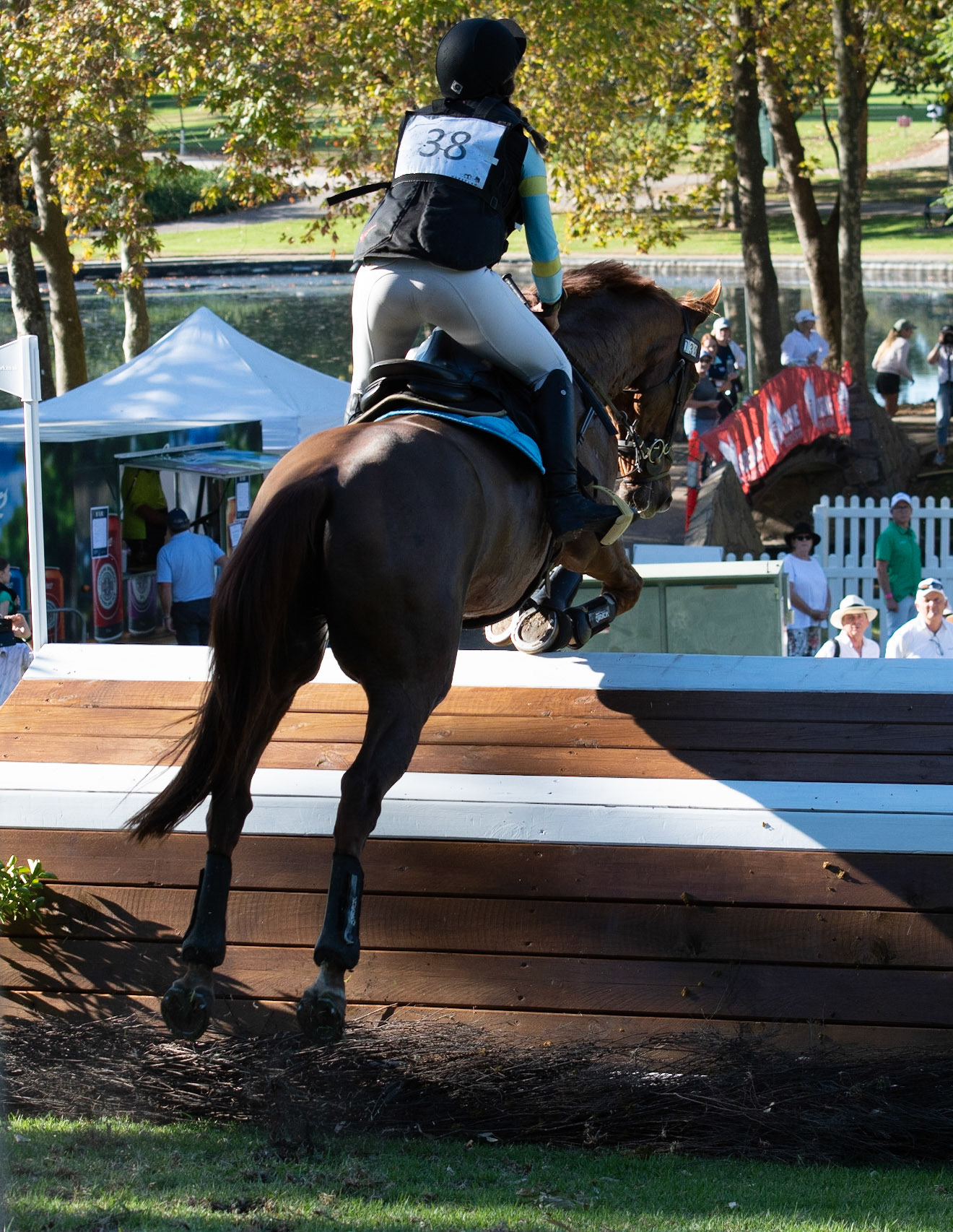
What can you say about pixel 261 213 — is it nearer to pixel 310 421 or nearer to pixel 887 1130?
pixel 310 421

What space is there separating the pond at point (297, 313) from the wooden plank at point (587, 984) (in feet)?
71.5

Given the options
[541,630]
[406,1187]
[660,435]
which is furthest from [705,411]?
[406,1187]

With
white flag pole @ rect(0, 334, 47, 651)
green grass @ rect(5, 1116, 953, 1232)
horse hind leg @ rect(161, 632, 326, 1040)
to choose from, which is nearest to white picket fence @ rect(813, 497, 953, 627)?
white flag pole @ rect(0, 334, 47, 651)

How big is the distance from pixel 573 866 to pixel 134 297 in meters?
17.0

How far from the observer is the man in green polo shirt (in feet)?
41.0

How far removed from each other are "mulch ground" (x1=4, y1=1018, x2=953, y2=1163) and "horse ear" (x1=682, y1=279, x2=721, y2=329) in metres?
3.02

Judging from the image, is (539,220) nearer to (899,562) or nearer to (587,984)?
(587,984)

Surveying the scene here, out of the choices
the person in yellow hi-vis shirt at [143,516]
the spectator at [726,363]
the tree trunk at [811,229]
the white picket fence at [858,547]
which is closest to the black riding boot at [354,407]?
the person in yellow hi-vis shirt at [143,516]

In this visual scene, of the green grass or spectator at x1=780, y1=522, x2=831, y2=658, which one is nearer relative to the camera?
the green grass

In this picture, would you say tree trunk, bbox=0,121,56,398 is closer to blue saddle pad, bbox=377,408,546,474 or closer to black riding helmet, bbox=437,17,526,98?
black riding helmet, bbox=437,17,526,98

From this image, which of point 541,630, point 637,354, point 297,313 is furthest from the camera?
point 297,313

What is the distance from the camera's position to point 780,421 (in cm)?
1689

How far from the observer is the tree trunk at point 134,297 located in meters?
18.2

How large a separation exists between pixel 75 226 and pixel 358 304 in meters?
14.6
